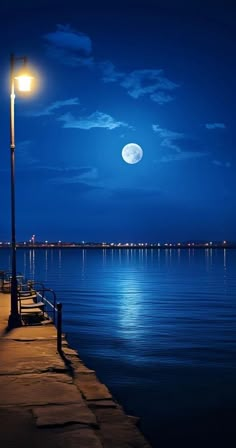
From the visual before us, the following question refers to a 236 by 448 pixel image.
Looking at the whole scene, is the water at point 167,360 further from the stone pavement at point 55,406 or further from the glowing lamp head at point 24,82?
the glowing lamp head at point 24,82

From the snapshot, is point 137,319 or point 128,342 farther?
point 137,319

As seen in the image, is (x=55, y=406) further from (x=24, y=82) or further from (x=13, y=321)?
(x=24, y=82)

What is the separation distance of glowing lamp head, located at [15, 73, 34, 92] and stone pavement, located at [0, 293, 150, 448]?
7941mm

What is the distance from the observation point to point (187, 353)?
772 inches

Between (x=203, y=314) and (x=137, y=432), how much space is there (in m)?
24.9

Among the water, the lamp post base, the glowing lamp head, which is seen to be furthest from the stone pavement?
the glowing lamp head

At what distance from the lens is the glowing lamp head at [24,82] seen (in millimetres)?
15498

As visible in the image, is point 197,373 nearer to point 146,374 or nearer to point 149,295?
point 146,374

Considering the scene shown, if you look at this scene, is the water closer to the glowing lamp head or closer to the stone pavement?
the stone pavement

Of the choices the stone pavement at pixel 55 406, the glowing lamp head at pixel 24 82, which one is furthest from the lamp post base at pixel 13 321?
the glowing lamp head at pixel 24 82

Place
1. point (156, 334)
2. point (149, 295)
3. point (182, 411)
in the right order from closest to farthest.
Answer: point (182, 411) → point (156, 334) → point (149, 295)

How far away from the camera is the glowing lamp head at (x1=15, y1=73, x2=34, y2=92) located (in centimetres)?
1550

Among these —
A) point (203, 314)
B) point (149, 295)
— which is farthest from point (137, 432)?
point (149, 295)

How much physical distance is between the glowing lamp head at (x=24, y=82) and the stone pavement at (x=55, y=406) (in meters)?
7.94
